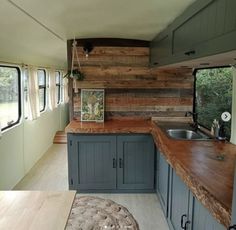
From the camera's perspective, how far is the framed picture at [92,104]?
4.05 meters

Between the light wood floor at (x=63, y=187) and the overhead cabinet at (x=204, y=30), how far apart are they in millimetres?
1764

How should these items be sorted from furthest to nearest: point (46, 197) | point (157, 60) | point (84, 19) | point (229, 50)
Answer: point (157, 60)
point (84, 19)
point (46, 197)
point (229, 50)

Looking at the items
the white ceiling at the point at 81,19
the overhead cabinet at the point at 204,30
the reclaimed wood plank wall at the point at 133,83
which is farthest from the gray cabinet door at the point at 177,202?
the reclaimed wood plank wall at the point at 133,83

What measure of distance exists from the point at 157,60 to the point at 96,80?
1.11m

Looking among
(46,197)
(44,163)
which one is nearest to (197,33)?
(46,197)

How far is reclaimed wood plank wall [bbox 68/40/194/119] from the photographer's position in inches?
157

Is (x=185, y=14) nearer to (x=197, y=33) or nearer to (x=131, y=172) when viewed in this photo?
(x=197, y=33)

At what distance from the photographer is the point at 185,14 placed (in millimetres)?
2055

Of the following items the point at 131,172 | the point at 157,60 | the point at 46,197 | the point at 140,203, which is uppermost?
the point at 157,60

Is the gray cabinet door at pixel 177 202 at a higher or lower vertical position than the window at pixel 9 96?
lower

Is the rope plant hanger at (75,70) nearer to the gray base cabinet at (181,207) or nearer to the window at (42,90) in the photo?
the gray base cabinet at (181,207)

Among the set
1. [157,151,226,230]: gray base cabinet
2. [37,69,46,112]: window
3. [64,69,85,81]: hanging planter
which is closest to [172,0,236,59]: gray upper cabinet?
[157,151,226,230]: gray base cabinet

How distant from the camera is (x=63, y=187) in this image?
12.8 ft

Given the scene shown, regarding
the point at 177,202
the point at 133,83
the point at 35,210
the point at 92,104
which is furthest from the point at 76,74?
the point at 35,210
